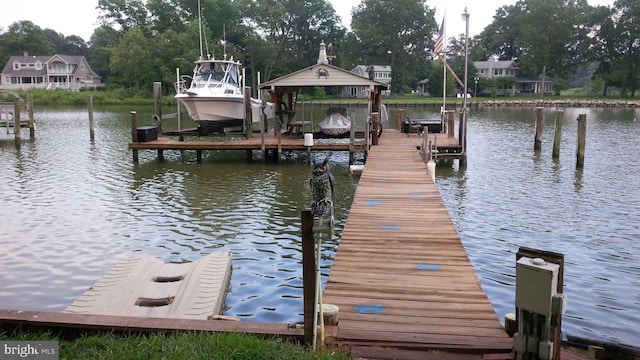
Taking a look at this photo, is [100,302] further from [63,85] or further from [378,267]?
[63,85]

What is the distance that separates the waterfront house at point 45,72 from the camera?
2997 inches

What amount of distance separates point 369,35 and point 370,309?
2951 inches

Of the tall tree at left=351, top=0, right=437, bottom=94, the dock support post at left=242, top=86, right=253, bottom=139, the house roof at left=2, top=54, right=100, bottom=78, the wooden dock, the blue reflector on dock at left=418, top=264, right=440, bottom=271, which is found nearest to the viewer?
the wooden dock

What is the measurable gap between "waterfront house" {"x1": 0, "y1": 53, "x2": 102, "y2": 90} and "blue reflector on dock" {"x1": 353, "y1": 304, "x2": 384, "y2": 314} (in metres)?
78.8

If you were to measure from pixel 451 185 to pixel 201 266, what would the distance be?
395 inches

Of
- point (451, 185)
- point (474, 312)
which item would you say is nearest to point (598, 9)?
point (451, 185)

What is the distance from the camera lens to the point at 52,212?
12.6 metres

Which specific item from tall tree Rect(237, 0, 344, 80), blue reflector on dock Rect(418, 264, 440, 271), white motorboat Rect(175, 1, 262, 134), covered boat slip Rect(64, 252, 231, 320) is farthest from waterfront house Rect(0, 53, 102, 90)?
blue reflector on dock Rect(418, 264, 440, 271)

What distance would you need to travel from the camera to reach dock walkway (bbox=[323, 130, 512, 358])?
4.73 meters

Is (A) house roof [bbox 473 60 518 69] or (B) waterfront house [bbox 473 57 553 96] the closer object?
(B) waterfront house [bbox 473 57 553 96]

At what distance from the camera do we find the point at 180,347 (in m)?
4.38

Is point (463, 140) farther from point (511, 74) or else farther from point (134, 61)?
point (511, 74)

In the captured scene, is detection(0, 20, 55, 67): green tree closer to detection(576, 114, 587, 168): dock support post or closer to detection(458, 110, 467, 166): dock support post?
detection(458, 110, 467, 166): dock support post

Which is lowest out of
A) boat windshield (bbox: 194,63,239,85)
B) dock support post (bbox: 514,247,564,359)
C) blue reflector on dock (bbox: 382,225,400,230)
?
blue reflector on dock (bbox: 382,225,400,230)
